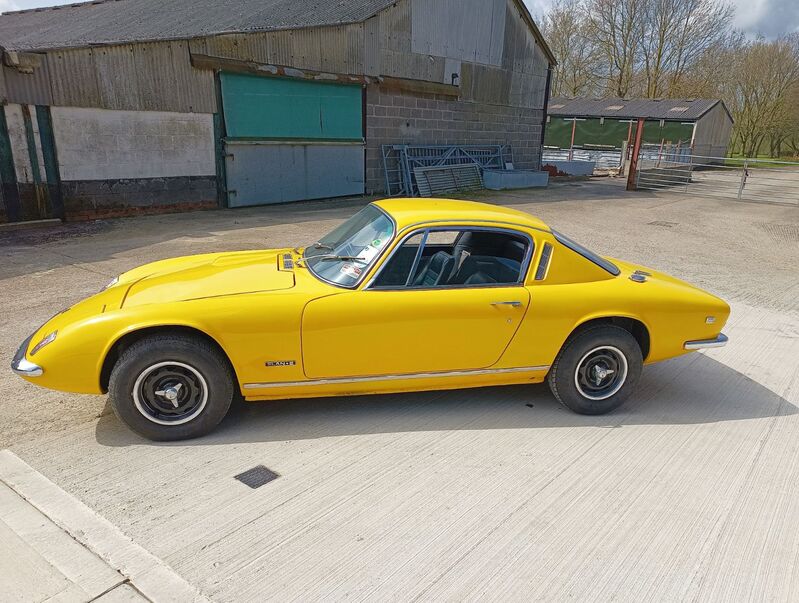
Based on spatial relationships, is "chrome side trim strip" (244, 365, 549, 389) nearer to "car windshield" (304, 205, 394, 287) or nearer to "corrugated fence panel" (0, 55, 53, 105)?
"car windshield" (304, 205, 394, 287)

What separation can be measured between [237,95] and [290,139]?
1645 mm

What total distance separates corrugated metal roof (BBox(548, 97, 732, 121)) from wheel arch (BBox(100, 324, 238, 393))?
37.2 meters

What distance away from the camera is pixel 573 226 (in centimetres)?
1184

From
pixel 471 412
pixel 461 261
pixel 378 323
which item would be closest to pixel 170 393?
pixel 378 323

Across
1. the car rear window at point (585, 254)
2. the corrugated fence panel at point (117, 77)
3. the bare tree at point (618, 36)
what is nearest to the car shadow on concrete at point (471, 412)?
the car rear window at point (585, 254)

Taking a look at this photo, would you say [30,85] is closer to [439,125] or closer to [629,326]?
[629,326]

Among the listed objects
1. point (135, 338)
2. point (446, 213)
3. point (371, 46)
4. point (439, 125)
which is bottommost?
point (135, 338)

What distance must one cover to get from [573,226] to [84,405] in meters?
10.2

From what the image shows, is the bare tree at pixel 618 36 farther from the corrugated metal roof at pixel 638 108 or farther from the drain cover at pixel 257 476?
the drain cover at pixel 257 476

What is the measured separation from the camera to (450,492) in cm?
295

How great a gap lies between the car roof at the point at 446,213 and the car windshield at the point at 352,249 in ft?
0.29

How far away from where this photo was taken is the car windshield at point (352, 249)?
3516mm

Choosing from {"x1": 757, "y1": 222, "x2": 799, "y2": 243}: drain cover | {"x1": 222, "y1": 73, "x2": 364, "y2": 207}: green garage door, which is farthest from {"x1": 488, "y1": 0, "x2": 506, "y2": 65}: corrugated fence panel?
{"x1": 757, "y1": 222, "x2": 799, "y2": 243}: drain cover

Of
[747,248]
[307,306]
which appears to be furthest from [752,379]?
[747,248]
